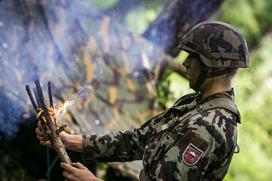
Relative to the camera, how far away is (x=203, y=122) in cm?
302

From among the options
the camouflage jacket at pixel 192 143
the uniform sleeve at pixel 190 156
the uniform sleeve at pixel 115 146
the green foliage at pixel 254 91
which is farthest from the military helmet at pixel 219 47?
the green foliage at pixel 254 91

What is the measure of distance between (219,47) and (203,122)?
44 centimetres

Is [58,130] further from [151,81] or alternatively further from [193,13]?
[193,13]

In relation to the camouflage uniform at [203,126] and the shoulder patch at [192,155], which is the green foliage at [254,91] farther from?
the shoulder patch at [192,155]

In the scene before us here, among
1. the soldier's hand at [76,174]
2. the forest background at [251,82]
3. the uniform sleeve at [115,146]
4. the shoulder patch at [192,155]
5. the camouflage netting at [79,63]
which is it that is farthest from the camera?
the forest background at [251,82]

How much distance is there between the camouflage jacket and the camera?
2.96 metres

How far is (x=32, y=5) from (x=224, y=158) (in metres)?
4.06

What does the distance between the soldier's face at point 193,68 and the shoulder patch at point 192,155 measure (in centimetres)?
44

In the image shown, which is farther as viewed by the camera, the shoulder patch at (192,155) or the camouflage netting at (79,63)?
the camouflage netting at (79,63)

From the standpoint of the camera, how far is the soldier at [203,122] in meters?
2.97

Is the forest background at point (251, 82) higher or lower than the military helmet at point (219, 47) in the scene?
higher

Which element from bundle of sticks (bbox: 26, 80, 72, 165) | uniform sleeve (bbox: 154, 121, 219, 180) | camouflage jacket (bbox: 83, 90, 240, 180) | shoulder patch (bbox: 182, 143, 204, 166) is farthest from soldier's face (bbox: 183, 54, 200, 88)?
bundle of sticks (bbox: 26, 80, 72, 165)

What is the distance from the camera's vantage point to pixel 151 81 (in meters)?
7.64

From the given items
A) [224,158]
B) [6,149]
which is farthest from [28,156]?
[224,158]
